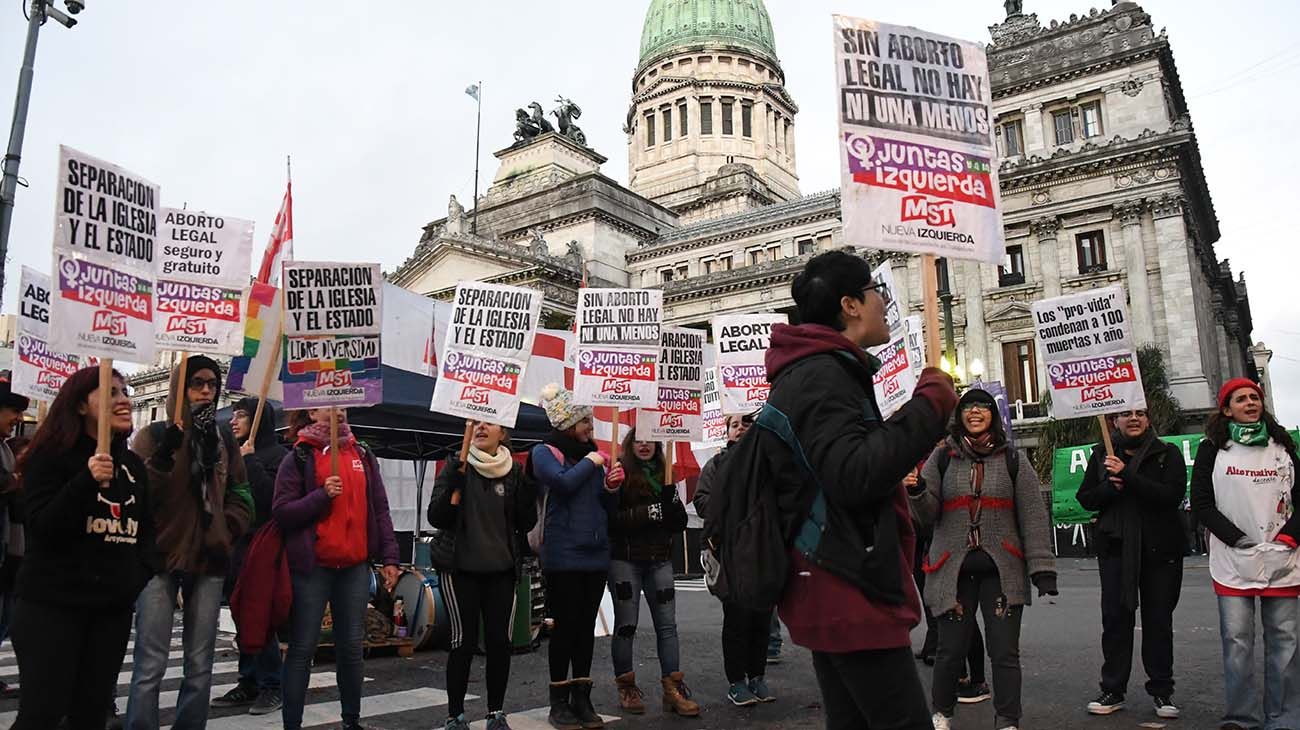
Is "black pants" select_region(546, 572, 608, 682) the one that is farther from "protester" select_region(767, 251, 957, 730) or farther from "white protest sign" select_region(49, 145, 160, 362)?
"protester" select_region(767, 251, 957, 730)

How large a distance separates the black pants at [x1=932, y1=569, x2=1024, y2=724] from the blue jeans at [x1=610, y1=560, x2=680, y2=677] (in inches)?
76.1

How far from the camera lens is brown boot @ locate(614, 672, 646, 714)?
641cm

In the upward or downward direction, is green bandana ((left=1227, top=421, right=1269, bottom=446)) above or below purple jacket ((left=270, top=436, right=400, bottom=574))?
above

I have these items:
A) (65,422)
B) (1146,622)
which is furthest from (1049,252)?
(65,422)

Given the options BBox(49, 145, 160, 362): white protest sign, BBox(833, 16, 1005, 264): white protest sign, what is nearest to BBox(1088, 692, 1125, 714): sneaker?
BBox(833, 16, 1005, 264): white protest sign

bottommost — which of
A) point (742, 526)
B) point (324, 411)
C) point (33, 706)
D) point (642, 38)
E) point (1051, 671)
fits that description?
point (1051, 671)

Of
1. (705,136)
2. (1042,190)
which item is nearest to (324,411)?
(1042,190)

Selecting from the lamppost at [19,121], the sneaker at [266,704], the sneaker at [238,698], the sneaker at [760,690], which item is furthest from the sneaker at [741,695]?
the lamppost at [19,121]

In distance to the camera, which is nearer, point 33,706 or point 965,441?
point 33,706

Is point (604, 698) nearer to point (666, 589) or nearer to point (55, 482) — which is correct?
point (666, 589)

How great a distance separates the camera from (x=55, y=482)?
13.4 feet

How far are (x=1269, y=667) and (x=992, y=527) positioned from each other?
1927 millimetres

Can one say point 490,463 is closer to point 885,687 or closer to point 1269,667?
point 885,687

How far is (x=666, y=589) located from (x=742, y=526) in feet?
12.8
